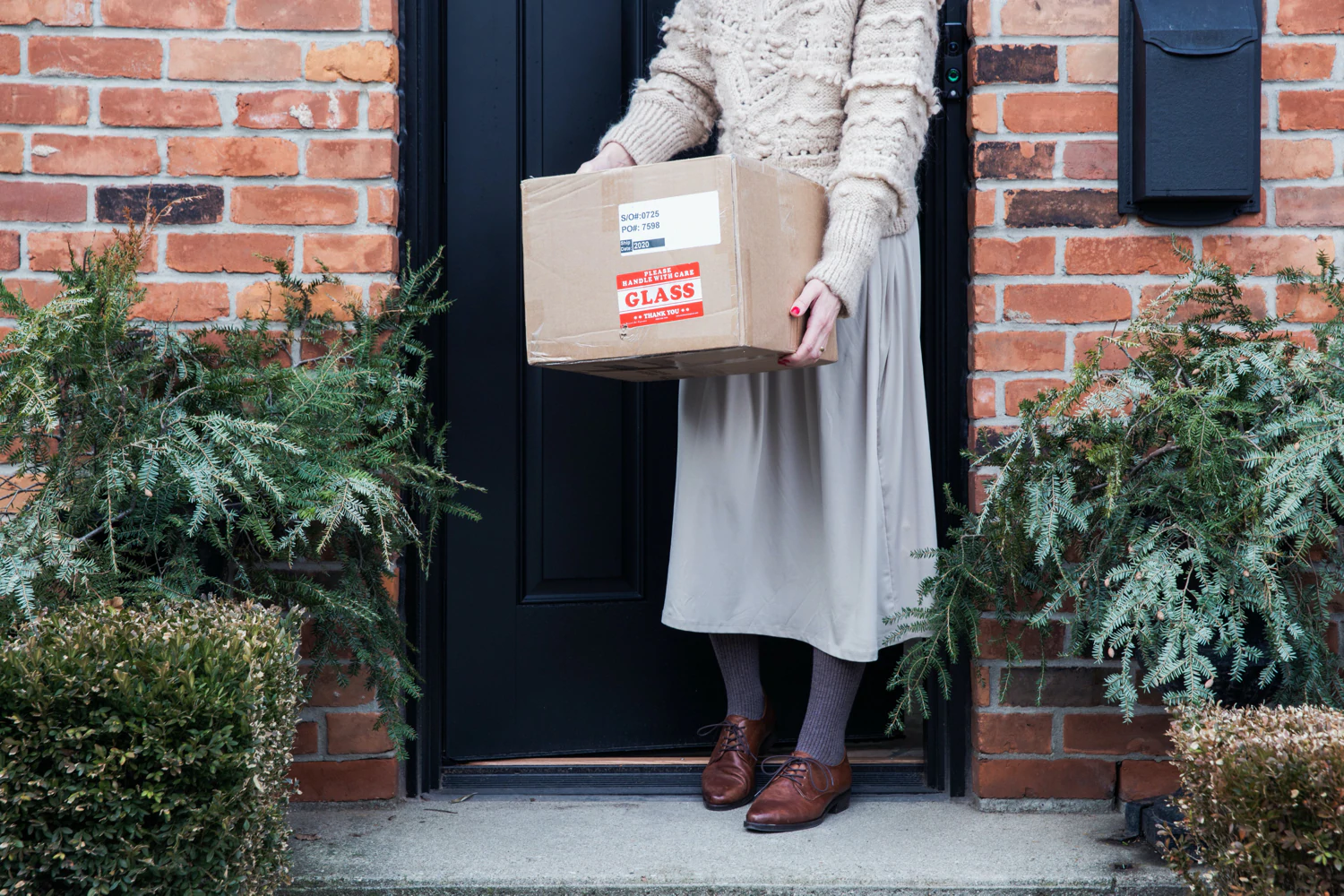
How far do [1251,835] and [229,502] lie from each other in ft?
4.81

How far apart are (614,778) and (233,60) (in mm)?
1554

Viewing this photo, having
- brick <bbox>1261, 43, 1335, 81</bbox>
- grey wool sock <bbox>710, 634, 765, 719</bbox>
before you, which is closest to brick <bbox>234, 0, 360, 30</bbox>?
grey wool sock <bbox>710, 634, 765, 719</bbox>

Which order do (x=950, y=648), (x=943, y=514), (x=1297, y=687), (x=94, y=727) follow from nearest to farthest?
(x=94, y=727) → (x=1297, y=687) → (x=950, y=648) → (x=943, y=514)

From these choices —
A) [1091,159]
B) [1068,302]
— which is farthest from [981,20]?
[1068,302]

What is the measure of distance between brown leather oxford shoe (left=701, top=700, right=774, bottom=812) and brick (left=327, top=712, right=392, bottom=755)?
23.9 inches

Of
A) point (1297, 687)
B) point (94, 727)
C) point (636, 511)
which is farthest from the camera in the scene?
point (636, 511)

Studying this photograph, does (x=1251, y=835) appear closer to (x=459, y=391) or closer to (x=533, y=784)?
(x=533, y=784)

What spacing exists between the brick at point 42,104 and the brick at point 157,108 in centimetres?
4

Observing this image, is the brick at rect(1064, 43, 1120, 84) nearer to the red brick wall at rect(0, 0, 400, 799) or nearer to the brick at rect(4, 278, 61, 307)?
the red brick wall at rect(0, 0, 400, 799)

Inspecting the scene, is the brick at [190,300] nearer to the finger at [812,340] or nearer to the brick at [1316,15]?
the finger at [812,340]

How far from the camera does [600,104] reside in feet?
6.98

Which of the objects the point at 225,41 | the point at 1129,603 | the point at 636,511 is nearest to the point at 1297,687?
the point at 1129,603

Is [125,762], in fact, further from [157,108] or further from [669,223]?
[157,108]

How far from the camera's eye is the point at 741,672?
196cm
